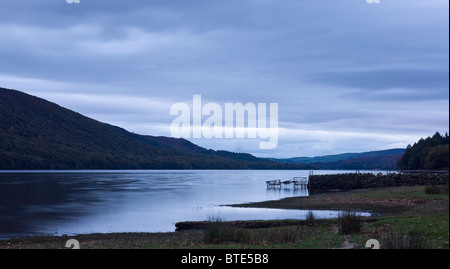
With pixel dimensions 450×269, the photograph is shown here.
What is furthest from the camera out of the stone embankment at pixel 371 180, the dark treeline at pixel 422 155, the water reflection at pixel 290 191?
the dark treeline at pixel 422 155

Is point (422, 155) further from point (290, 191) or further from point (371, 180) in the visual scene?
point (290, 191)

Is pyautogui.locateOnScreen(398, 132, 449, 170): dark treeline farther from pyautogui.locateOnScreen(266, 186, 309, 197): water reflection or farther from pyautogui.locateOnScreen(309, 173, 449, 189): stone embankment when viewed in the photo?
pyautogui.locateOnScreen(266, 186, 309, 197): water reflection

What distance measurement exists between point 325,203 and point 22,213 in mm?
25300

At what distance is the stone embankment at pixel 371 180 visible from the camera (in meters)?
67.3

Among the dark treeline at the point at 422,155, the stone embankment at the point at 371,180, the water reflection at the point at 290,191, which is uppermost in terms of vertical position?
the dark treeline at the point at 422,155

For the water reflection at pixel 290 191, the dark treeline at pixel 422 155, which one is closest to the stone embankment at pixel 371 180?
the water reflection at pixel 290 191

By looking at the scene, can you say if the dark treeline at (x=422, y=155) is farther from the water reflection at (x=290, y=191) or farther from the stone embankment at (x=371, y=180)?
the water reflection at (x=290, y=191)

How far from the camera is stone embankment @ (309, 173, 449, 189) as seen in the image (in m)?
67.3

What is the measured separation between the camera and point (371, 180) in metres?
75.5

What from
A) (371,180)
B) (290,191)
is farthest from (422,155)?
(290,191)

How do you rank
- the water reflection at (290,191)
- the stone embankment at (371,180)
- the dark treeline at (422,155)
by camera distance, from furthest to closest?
the dark treeline at (422,155) → the stone embankment at (371,180) → the water reflection at (290,191)
